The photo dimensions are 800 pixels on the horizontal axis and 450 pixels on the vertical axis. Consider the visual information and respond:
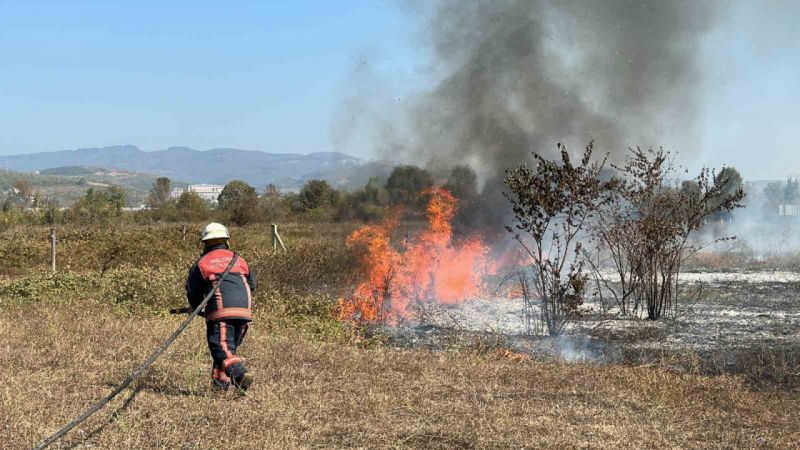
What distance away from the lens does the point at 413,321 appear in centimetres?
1377

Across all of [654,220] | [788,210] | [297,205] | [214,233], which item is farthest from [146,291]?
[788,210]

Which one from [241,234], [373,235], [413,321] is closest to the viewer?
[413,321]

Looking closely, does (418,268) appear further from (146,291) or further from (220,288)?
(220,288)

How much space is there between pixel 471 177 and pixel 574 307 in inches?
333

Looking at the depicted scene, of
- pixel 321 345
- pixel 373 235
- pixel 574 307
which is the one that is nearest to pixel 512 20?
pixel 373 235

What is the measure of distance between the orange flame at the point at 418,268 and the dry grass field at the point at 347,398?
8.98ft

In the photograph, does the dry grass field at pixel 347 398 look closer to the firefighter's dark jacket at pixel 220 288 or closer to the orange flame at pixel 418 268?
the firefighter's dark jacket at pixel 220 288

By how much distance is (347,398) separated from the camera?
7.24 metres

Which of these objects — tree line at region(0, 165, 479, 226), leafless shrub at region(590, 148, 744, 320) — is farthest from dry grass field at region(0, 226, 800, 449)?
tree line at region(0, 165, 479, 226)

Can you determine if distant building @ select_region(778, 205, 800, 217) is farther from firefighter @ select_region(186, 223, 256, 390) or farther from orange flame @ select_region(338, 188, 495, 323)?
firefighter @ select_region(186, 223, 256, 390)

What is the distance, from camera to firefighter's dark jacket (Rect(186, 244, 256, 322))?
736cm

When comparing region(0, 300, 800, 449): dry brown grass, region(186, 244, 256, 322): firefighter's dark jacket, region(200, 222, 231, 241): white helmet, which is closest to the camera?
region(0, 300, 800, 449): dry brown grass

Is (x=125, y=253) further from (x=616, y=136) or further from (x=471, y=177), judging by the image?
(x=616, y=136)

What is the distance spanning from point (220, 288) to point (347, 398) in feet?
5.19
